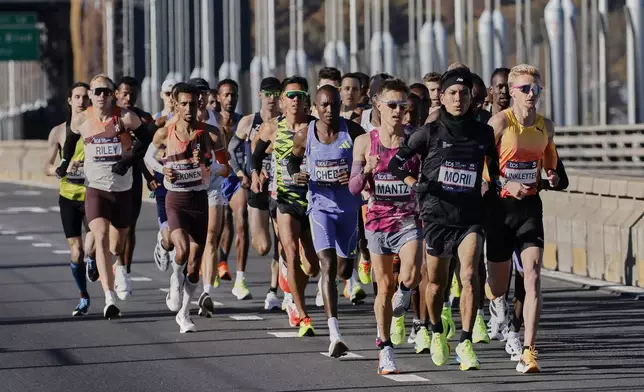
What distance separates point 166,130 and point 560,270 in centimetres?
585

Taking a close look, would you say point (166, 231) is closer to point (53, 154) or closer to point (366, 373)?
point (53, 154)

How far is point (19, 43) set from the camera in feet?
269

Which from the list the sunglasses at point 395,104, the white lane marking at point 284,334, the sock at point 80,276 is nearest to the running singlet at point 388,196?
the sunglasses at point 395,104

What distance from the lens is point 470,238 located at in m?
11.6

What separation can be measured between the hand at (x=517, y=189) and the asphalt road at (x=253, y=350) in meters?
1.06

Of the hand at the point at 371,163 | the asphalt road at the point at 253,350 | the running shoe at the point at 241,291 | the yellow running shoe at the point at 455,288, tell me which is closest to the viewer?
the asphalt road at the point at 253,350

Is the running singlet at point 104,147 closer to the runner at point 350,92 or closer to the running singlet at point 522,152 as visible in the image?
the runner at point 350,92

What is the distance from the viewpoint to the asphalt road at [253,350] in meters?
11.2

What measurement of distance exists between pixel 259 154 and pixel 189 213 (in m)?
0.81

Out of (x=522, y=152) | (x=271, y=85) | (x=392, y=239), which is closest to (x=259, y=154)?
(x=271, y=85)

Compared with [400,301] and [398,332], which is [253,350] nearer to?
[398,332]

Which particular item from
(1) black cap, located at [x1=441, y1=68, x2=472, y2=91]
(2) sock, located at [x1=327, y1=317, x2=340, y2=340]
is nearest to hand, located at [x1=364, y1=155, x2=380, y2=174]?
(1) black cap, located at [x1=441, y1=68, x2=472, y2=91]

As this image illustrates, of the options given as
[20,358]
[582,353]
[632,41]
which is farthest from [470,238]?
[632,41]

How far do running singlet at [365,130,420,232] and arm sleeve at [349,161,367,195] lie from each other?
0.25ft
